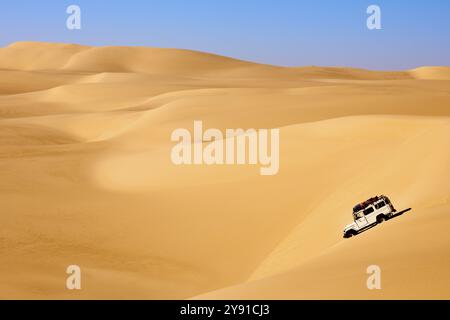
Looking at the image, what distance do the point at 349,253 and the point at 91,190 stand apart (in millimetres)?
9840

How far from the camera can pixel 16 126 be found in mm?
28016

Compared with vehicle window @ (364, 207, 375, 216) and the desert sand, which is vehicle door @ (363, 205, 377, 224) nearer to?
vehicle window @ (364, 207, 375, 216)

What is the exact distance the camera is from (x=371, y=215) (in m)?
9.33

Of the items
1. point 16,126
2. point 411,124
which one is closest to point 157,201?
point 411,124

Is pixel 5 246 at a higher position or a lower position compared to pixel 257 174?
lower

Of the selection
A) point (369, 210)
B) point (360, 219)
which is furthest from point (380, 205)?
point (360, 219)

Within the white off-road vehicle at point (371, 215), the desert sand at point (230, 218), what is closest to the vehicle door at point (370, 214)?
the white off-road vehicle at point (371, 215)

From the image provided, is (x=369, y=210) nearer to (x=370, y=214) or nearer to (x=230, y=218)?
(x=370, y=214)

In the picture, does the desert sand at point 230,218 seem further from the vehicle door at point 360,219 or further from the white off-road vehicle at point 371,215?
the vehicle door at point 360,219

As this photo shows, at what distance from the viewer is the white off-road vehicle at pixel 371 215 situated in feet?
30.3

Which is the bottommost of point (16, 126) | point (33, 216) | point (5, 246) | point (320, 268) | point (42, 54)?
point (320, 268)

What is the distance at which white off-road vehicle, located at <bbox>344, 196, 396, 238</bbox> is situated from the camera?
30.3 ft
